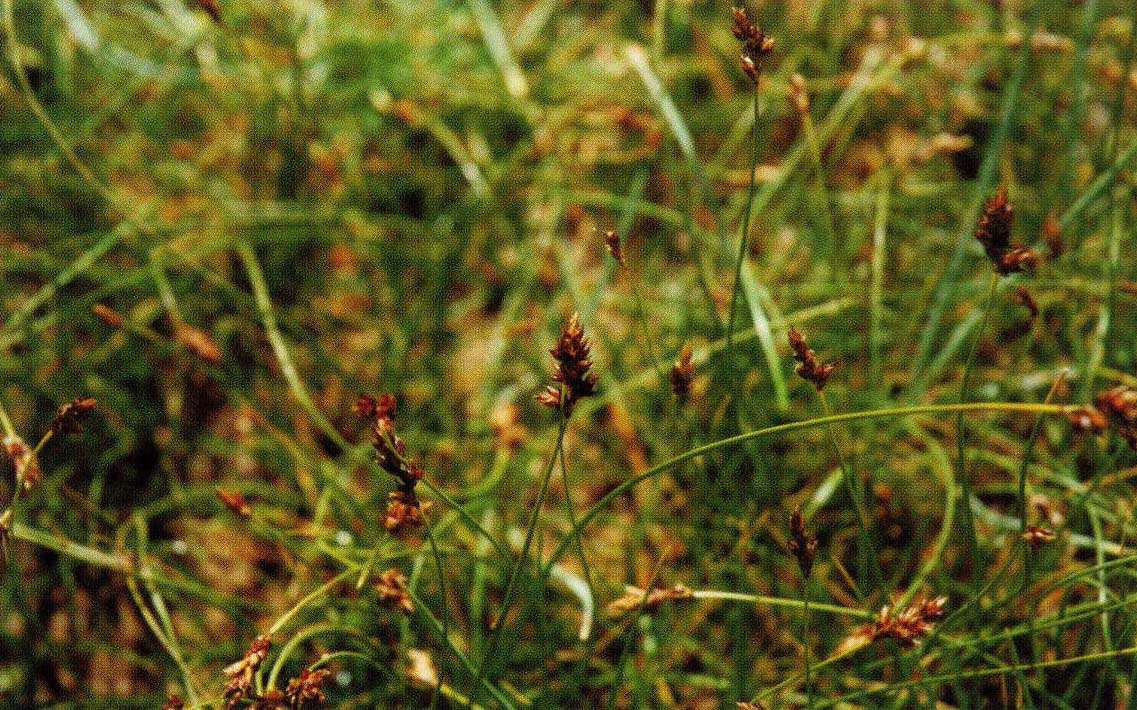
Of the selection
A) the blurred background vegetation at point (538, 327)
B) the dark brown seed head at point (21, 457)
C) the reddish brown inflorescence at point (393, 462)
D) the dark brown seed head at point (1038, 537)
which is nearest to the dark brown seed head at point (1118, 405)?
the dark brown seed head at point (1038, 537)

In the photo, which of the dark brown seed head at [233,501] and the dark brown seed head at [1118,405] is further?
the dark brown seed head at [233,501]

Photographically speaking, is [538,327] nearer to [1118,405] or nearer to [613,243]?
[613,243]

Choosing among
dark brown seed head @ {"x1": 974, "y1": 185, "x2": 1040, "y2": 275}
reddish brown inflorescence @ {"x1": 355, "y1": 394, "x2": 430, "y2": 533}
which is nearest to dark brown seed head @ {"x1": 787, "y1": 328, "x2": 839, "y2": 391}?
dark brown seed head @ {"x1": 974, "y1": 185, "x2": 1040, "y2": 275}

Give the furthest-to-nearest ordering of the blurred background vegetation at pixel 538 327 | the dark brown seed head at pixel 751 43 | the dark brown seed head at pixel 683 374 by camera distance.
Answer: the blurred background vegetation at pixel 538 327 → the dark brown seed head at pixel 683 374 → the dark brown seed head at pixel 751 43

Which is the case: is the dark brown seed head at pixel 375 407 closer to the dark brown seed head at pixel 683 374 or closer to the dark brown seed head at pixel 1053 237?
the dark brown seed head at pixel 683 374

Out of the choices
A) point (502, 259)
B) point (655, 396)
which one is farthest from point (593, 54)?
point (655, 396)

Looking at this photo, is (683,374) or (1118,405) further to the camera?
(683,374)

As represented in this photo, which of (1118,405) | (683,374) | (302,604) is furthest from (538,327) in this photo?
(1118,405)

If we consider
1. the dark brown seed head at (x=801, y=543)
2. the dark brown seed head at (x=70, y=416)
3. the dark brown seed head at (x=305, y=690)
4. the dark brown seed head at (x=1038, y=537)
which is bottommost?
the dark brown seed head at (x=305, y=690)

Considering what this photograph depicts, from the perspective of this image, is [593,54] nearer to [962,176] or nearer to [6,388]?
[962,176]
